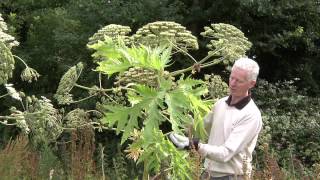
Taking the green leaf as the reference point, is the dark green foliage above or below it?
below

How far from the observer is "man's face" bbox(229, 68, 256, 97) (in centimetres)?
463

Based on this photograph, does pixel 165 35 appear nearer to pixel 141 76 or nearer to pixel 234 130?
pixel 141 76

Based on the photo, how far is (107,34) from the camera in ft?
18.3

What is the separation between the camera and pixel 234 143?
4605 mm

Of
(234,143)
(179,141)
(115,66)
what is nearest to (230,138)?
(234,143)

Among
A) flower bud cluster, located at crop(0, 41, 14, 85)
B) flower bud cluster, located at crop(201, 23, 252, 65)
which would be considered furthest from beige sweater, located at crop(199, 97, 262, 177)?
flower bud cluster, located at crop(0, 41, 14, 85)

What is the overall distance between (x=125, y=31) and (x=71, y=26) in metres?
8.10

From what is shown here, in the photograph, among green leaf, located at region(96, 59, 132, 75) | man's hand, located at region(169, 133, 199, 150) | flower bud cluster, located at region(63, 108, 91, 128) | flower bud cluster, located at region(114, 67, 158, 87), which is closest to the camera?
man's hand, located at region(169, 133, 199, 150)

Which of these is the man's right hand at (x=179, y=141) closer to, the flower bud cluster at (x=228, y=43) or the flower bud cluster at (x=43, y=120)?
the flower bud cluster at (x=228, y=43)

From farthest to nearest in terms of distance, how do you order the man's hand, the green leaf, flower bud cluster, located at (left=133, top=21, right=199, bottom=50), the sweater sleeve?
flower bud cluster, located at (left=133, top=21, right=199, bottom=50) < the green leaf < the man's hand < the sweater sleeve

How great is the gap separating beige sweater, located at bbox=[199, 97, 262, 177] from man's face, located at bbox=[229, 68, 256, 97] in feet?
0.34

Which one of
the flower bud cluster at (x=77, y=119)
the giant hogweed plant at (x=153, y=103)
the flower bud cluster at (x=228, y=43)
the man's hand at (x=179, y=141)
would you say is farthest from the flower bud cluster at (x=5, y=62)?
the flower bud cluster at (x=228, y=43)

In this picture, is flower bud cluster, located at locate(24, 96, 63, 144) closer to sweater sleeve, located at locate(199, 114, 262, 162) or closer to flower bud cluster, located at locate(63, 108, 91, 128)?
flower bud cluster, located at locate(63, 108, 91, 128)

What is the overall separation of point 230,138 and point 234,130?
0.07 meters
